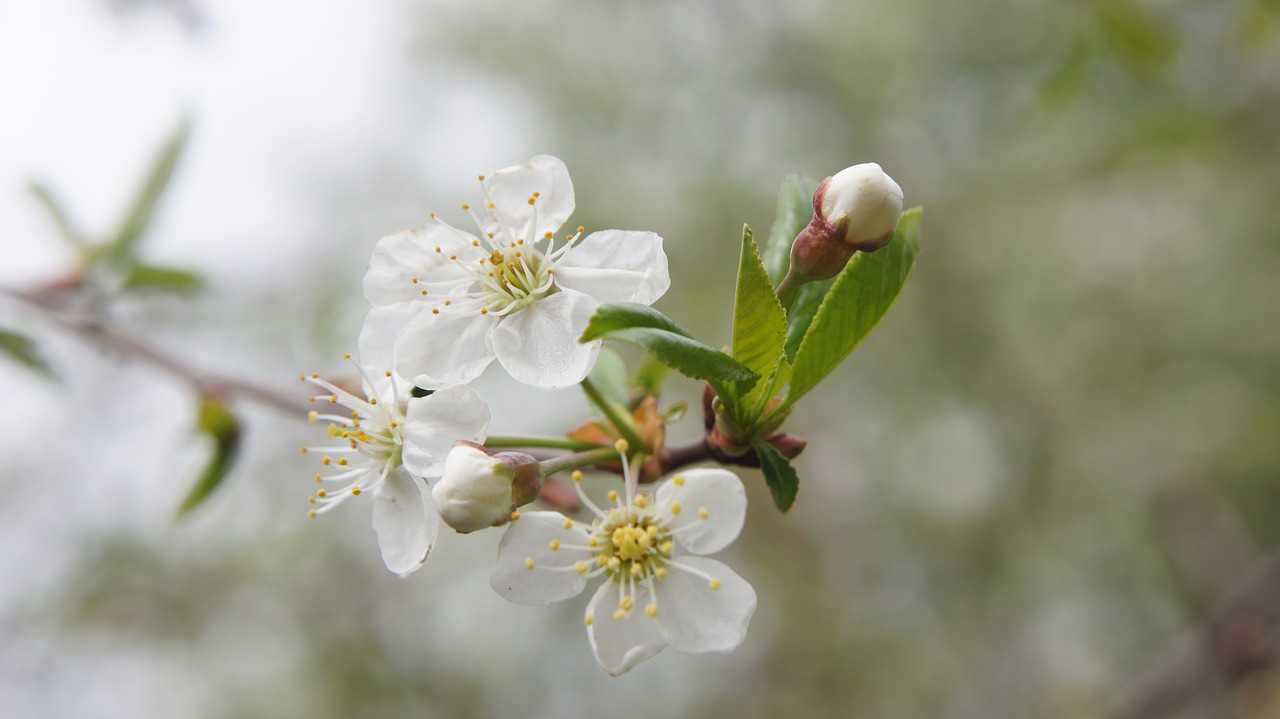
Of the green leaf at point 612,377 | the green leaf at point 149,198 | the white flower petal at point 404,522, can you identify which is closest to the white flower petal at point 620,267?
the green leaf at point 612,377

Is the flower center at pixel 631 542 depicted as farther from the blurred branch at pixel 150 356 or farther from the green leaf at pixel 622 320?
the blurred branch at pixel 150 356

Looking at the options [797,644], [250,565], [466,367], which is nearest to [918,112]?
[797,644]

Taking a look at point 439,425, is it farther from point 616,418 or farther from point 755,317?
point 755,317

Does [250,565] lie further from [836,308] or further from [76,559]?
[836,308]

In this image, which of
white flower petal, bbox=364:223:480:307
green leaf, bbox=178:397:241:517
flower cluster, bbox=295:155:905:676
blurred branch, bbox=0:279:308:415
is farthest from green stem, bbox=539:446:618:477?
green leaf, bbox=178:397:241:517

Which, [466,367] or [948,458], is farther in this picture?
[948,458]

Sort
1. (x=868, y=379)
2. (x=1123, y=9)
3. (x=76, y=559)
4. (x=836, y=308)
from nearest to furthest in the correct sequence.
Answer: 1. (x=836, y=308)
2. (x=1123, y=9)
3. (x=76, y=559)
4. (x=868, y=379)
